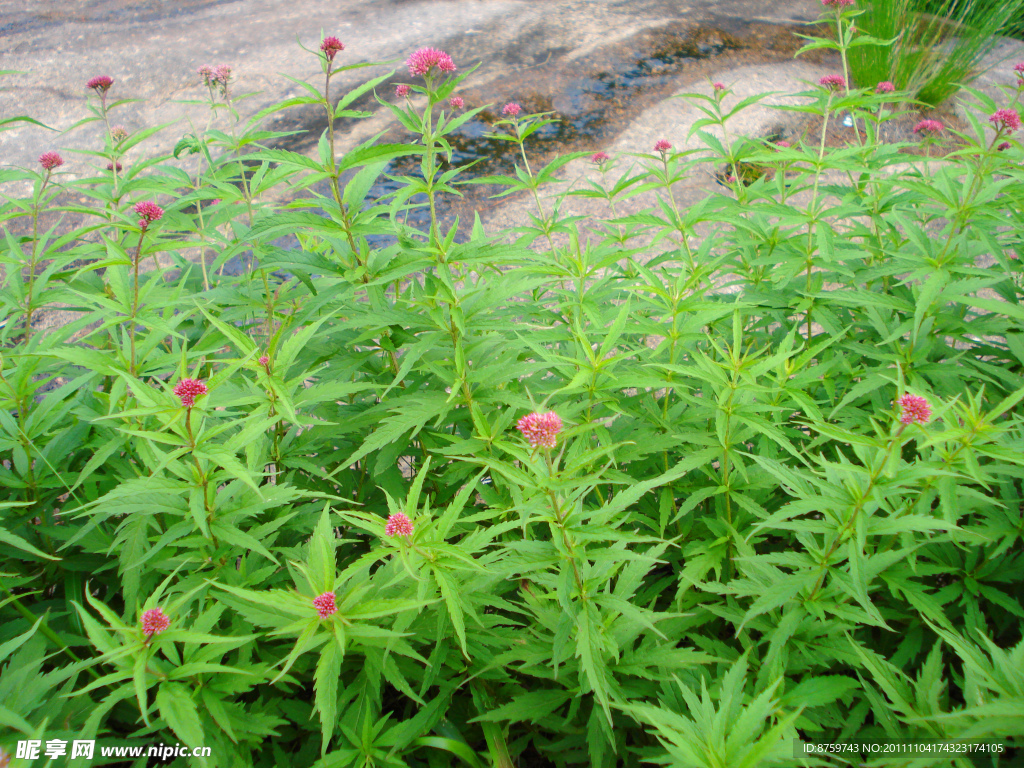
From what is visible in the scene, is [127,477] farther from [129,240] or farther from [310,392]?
[129,240]

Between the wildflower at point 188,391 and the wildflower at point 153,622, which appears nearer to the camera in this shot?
the wildflower at point 153,622

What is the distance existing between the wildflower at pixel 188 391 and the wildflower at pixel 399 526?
53cm

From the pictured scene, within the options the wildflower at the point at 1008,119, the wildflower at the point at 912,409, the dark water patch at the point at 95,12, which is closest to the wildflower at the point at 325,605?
the wildflower at the point at 912,409

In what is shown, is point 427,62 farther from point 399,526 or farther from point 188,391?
point 399,526

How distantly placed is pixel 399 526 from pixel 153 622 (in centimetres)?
51

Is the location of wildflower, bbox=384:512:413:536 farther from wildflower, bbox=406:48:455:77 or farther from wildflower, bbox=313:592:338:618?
wildflower, bbox=406:48:455:77

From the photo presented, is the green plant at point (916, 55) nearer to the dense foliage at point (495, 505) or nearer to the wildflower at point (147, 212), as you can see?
the dense foliage at point (495, 505)

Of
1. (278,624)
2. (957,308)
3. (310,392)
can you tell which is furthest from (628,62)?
(278,624)

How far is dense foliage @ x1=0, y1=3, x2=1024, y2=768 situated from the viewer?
1283 mm

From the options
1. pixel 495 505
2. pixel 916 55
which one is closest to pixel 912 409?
pixel 495 505

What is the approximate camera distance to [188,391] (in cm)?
133

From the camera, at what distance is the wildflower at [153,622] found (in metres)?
1.17

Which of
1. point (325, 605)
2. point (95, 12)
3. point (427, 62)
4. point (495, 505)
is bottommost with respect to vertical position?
point (495, 505)

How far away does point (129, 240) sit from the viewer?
2.25 meters
